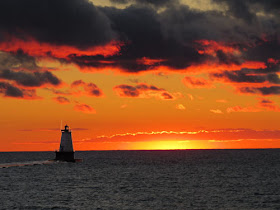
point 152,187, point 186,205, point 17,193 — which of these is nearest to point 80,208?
point 186,205

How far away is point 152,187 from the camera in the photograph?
7262 centimetres

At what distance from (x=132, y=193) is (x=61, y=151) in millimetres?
63403

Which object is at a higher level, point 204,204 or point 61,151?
point 61,151

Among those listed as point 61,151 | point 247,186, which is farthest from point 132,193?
point 61,151

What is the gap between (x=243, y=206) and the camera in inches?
2062

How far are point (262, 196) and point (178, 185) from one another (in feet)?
56.3

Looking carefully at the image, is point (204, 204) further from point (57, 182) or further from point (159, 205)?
point (57, 182)

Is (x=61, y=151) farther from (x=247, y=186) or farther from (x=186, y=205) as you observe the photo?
(x=186, y=205)

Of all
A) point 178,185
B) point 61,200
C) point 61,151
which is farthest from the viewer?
point 61,151

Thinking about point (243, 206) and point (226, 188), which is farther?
point (226, 188)

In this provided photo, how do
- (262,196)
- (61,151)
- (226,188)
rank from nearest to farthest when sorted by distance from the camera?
1. (262,196)
2. (226,188)
3. (61,151)

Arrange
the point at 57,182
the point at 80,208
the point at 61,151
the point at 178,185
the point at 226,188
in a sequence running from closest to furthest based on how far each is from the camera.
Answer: the point at 80,208 → the point at 226,188 → the point at 178,185 → the point at 57,182 → the point at 61,151

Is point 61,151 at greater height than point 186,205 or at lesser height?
greater

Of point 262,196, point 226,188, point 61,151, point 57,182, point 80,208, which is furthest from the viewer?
point 61,151
